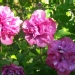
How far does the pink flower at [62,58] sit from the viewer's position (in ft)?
6.41

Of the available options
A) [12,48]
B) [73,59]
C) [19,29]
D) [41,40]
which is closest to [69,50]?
[73,59]

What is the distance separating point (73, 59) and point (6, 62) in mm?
379

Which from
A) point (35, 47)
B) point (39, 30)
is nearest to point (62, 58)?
point (39, 30)

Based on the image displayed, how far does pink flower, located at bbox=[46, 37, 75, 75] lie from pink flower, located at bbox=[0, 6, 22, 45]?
0.85 ft

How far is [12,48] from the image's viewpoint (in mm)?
2375

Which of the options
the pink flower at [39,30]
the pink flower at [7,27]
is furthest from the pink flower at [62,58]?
the pink flower at [7,27]

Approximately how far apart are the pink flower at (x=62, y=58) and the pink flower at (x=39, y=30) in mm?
121

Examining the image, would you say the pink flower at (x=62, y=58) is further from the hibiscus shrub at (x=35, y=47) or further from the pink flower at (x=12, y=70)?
the pink flower at (x=12, y=70)

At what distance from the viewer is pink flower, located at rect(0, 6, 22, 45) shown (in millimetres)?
2092

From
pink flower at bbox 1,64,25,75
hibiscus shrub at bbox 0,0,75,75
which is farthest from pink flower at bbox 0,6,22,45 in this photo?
pink flower at bbox 1,64,25,75

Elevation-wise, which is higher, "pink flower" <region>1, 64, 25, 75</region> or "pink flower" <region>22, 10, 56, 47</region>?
"pink flower" <region>22, 10, 56, 47</region>

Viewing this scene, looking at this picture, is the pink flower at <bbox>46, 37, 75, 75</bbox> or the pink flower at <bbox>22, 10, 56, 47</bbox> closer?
the pink flower at <bbox>46, 37, 75, 75</bbox>

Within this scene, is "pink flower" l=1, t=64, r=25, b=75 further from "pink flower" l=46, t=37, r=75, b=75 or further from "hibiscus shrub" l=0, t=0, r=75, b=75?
"pink flower" l=46, t=37, r=75, b=75

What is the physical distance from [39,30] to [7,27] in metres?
0.18
